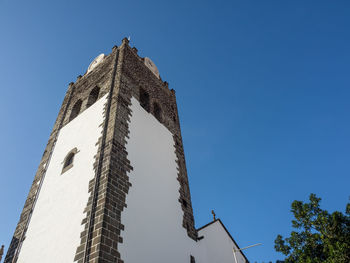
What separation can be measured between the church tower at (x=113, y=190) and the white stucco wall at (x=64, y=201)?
34 millimetres

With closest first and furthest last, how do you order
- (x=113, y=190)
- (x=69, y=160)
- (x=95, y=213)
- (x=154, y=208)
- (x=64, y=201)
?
(x=95, y=213) < (x=113, y=190) < (x=64, y=201) < (x=154, y=208) < (x=69, y=160)

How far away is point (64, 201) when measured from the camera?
784cm

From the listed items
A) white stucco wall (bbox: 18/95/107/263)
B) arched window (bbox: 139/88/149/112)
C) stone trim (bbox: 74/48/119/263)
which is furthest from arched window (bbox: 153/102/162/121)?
stone trim (bbox: 74/48/119/263)

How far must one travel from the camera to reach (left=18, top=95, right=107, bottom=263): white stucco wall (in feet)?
21.8

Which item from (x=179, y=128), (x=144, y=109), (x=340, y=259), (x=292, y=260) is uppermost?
(x=179, y=128)

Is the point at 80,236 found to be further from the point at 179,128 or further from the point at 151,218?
the point at 179,128

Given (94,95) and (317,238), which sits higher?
(94,95)

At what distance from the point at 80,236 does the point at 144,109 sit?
257 inches

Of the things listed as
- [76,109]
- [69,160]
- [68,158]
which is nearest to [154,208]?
[69,160]

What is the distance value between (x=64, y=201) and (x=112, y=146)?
2.32 meters

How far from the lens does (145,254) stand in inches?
260

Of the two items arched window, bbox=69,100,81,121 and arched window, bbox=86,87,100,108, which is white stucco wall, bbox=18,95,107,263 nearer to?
arched window, bbox=86,87,100,108

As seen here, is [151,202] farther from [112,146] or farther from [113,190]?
[112,146]

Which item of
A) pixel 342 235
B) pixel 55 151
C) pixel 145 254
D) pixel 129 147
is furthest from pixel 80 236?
pixel 342 235
